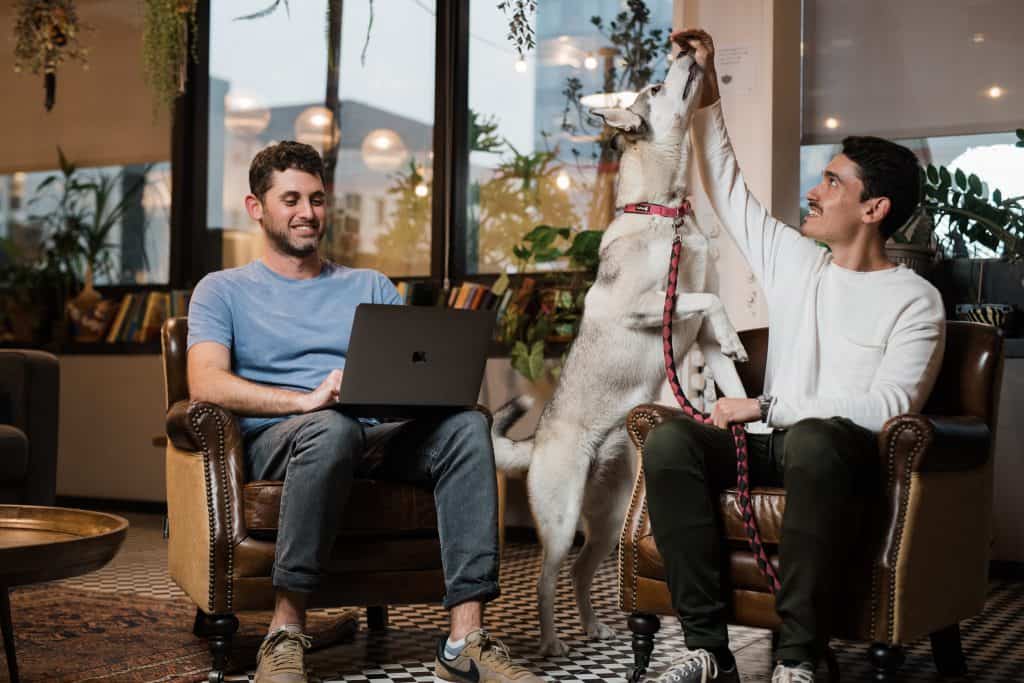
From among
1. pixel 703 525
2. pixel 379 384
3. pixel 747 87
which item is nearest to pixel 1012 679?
pixel 703 525

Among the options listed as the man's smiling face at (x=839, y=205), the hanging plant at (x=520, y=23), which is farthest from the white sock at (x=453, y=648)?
the hanging plant at (x=520, y=23)

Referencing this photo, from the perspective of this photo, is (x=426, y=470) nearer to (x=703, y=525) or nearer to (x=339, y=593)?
(x=339, y=593)

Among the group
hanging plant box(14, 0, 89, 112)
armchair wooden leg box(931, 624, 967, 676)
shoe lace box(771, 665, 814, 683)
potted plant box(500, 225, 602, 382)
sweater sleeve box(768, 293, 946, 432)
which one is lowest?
armchair wooden leg box(931, 624, 967, 676)

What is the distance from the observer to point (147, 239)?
5.97 meters

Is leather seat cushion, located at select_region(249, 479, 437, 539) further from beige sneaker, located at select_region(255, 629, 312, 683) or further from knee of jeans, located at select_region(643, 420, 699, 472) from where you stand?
knee of jeans, located at select_region(643, 420, 699, 472)

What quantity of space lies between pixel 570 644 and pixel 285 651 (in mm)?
848

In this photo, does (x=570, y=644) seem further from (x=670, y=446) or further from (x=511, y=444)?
(x=670, y=446)

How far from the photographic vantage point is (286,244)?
105 inches

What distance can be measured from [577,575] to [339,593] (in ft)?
2.29

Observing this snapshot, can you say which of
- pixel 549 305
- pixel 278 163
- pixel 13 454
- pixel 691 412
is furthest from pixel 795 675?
pixel 549 305

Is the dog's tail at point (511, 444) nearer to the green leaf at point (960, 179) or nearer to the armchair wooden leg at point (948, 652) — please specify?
the armchair wooden leg at point (948, 652)

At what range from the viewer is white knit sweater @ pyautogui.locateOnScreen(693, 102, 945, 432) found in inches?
90.8

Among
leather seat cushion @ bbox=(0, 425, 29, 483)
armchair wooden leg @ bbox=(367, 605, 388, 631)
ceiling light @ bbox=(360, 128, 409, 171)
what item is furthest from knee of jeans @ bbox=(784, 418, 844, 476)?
ceiling light @ bbox=(360, 128, 409, 171)

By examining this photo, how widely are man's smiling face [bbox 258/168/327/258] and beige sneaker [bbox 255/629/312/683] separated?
91 centimetres
